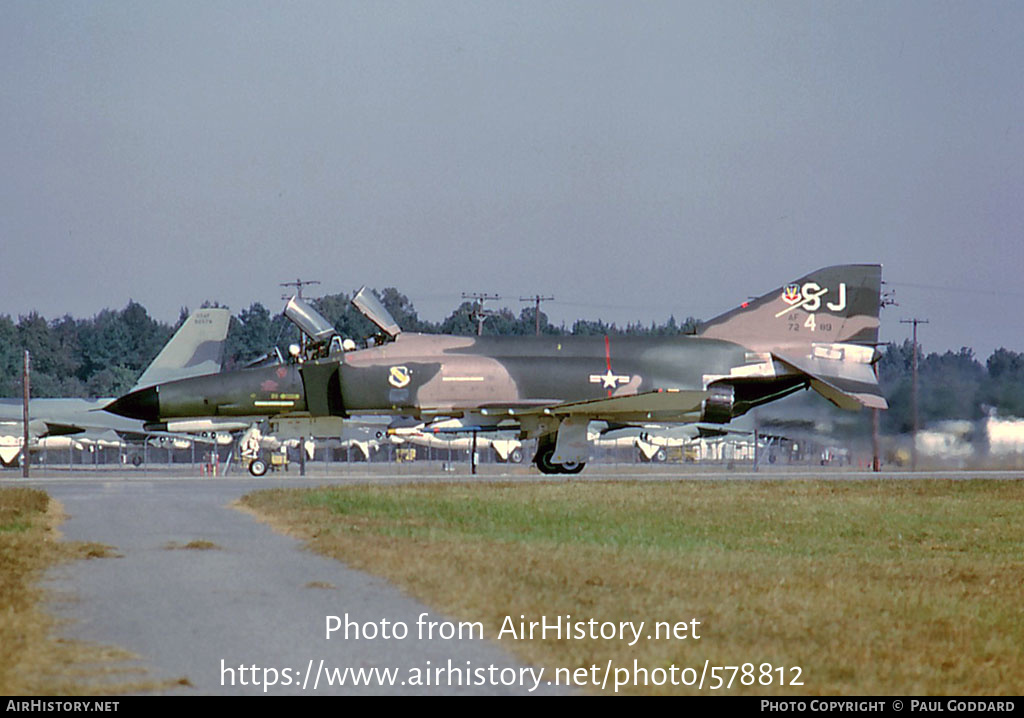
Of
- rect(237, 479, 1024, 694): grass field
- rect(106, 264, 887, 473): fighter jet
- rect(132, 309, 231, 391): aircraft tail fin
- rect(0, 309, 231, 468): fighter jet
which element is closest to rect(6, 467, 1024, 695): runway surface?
rect(237, 479, 1024, 694): grass field

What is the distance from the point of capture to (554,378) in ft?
106

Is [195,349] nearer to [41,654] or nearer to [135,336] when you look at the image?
[41,654]

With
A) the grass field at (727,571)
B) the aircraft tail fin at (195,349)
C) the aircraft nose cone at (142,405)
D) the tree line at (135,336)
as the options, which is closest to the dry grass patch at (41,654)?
the grass field at (727,571)

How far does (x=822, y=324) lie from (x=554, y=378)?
25.9 ft

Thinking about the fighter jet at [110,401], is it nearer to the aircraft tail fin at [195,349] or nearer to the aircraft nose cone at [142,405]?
the aircraft tail fin at [195,349]

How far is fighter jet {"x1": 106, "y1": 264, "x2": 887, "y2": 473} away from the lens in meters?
32.2

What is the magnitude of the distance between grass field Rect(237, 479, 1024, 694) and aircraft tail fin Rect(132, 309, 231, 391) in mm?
25731

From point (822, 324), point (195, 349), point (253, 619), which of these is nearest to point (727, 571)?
point (253, 619)

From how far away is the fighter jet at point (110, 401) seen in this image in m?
49.7

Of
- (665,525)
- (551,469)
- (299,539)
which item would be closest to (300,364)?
(551,469)

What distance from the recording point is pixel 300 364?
32.9 m

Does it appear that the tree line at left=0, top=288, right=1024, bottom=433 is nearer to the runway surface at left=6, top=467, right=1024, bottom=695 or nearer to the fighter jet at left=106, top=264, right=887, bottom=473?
the fighter jet at left=106, top=264, right=887, bottom=473

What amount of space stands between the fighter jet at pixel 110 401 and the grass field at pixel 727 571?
720 inches
